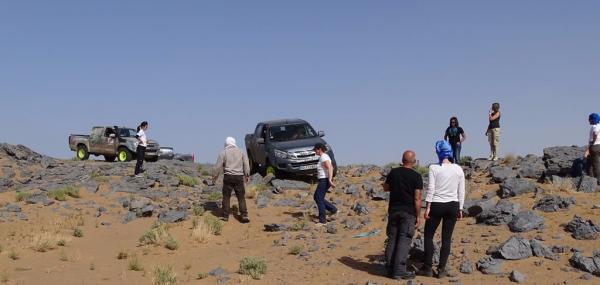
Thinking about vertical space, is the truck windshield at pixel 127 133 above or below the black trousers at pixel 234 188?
above

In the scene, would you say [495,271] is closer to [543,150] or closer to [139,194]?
[543,150]

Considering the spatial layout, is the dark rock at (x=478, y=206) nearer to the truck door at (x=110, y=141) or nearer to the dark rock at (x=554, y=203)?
the dark rock at (x=554, y=203)

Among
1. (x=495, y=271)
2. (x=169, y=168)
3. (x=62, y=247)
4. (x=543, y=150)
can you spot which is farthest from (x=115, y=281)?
(x=543, y=150)

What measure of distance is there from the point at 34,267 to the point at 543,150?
46.3 feet

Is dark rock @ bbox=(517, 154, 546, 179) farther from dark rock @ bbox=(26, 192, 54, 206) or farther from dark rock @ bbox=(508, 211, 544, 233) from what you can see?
dark rock @ bbox=(26, 192, 54, 206)

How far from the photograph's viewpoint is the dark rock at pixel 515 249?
9.12 m

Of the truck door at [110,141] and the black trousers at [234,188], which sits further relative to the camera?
the truck door at [110,141]

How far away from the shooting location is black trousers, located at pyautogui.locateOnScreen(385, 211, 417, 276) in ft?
26.8

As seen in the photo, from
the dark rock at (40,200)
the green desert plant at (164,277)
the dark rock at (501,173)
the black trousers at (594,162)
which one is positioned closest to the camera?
the green desert plant at (164,277)

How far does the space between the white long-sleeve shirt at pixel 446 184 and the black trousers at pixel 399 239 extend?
0.56m

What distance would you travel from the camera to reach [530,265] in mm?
8828

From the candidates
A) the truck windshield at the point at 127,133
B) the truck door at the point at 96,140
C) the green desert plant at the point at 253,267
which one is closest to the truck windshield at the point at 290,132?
the green desert plant at the point at 253,267

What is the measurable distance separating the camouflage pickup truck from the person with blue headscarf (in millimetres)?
18951

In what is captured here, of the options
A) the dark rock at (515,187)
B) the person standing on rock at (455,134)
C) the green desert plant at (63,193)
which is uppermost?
the person standing on rock at (455,134)
